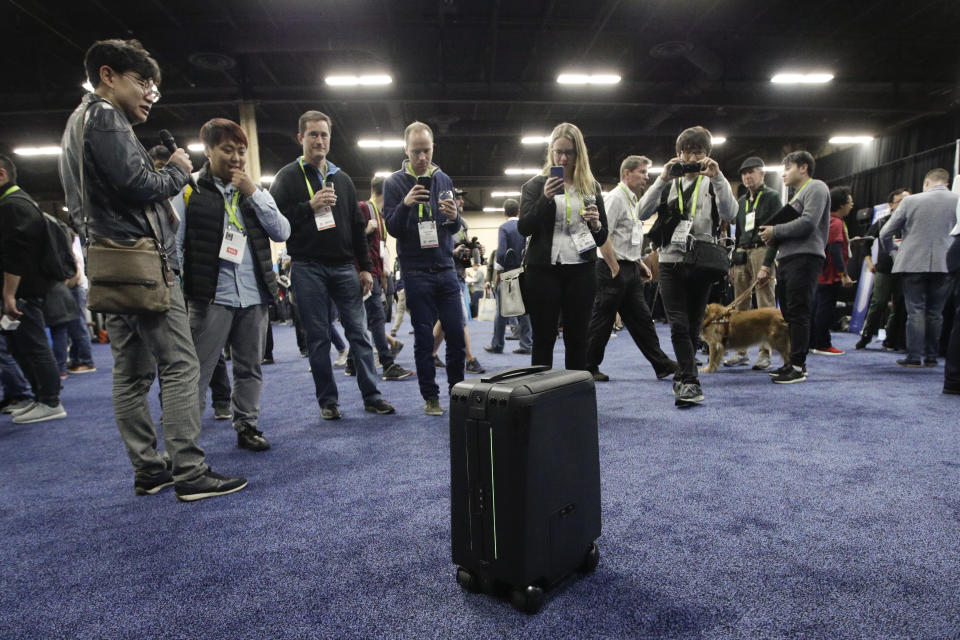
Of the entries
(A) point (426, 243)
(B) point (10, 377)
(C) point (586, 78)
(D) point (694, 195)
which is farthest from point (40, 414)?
(C) point (586, 78)

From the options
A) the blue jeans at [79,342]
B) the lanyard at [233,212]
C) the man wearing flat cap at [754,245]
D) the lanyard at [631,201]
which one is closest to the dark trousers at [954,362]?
the man wearing flat cap at [754,245]

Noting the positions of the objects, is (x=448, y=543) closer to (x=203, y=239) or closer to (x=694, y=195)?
(x=203, y=239)

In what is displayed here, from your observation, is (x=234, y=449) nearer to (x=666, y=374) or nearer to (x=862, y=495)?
(x=862, y=495)

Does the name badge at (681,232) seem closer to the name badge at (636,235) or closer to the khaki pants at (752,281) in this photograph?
the name badge at (636,235)

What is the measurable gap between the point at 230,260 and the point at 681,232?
97.7 inches

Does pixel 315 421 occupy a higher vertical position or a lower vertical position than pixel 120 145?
lower

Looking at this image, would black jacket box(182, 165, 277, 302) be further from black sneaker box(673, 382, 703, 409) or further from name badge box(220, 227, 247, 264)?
black sneaker box(673, 382, 703, 409)

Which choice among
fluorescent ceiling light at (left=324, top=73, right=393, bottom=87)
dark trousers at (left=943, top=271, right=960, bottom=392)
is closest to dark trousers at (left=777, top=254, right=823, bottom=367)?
dark trousers at (left=943, top=271, right=960, bottom=392)

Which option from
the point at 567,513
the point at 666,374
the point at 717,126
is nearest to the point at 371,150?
the point at 717,126

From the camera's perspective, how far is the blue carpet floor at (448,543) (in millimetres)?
1104

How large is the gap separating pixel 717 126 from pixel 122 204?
14119 mm

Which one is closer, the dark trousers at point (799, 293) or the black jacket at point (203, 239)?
the black jacket at point (203, 239)

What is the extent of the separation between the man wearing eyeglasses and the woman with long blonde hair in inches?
58.1

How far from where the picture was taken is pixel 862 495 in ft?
5.53
